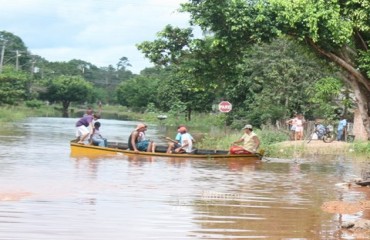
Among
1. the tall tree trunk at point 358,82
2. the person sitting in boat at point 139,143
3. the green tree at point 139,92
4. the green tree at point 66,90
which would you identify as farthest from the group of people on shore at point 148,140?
the green tree at point 66,90

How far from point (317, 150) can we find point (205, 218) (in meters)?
17.6

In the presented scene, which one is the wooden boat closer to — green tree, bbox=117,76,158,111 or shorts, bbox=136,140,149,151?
shorts, bbox=136,140,149,151

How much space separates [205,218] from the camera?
962 centimetres

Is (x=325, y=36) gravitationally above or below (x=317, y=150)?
above

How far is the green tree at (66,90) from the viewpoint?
298 ft

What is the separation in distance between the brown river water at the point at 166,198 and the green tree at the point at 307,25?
2.99 m

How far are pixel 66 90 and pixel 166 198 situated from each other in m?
82.1

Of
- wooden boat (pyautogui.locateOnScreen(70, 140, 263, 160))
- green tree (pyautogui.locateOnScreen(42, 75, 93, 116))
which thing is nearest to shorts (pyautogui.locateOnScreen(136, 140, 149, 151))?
wooden boat (pyautogui.locateOnScreen(70, 140, 263, 160))

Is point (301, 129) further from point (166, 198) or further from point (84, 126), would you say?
point (166, 198)

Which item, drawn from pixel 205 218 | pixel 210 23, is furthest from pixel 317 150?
pixel 205 218

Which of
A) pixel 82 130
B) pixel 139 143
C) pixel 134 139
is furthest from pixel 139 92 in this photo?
pixel 134 139

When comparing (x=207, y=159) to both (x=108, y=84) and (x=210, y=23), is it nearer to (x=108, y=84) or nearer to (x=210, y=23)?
(x=210, y=23)

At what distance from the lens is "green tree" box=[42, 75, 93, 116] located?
90.9 meters

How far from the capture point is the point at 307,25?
13.6 metres
